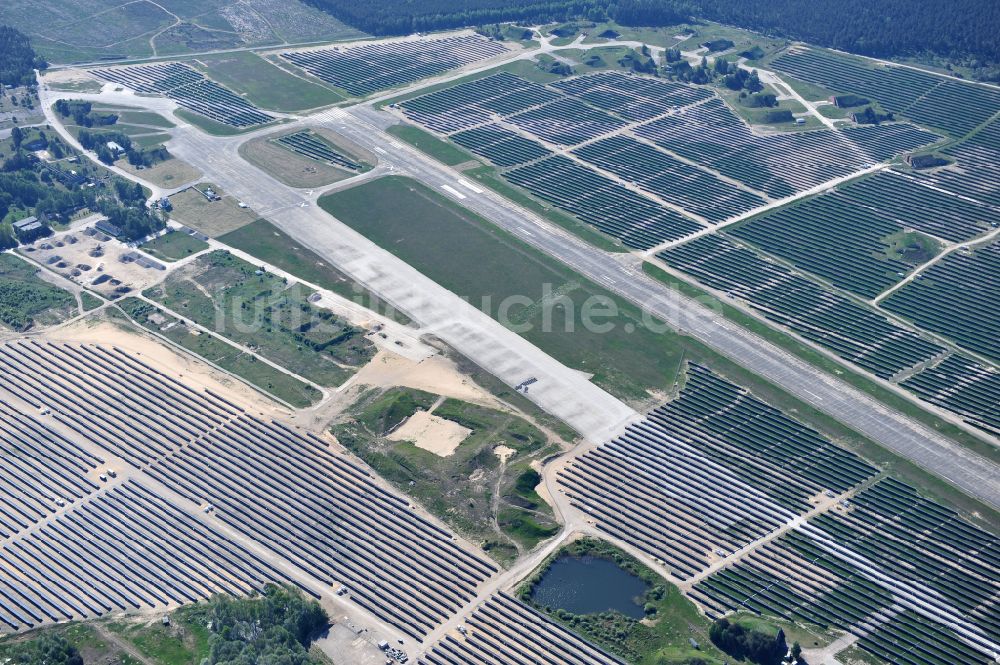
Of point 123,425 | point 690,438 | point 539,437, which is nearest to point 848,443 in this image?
point 690,438

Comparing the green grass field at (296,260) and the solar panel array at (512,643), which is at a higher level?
the green grass field at (296,260)

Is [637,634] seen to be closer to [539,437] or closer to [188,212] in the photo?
[539,437]

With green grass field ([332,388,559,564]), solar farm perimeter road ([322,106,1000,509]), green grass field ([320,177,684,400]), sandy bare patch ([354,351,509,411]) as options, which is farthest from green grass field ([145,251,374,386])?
solar farm perimeter road ([322,106,1000,509])

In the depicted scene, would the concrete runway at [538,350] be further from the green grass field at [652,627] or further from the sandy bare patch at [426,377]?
the green grass field at [652,627]

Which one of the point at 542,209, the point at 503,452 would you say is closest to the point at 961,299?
the point at 542,209

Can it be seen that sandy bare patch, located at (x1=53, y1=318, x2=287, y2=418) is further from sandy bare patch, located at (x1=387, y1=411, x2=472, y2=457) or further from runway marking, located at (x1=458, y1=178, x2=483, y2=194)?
runway marking, located at (x1=458, y1=178, x2=483, y2=194)

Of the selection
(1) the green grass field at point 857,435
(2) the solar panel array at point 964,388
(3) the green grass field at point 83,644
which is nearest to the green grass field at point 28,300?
(3) the green grass field at point 83,644
